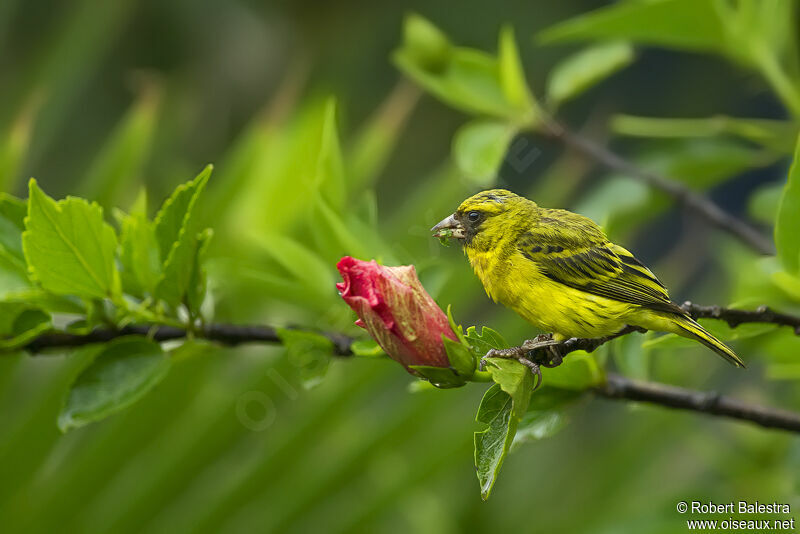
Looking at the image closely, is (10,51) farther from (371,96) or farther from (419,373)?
(419,373)

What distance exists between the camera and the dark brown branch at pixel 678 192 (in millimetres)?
825

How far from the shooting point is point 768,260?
80 centimetres

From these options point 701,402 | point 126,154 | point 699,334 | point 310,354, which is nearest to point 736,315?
point 699,334

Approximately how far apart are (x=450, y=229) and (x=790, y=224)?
9.8 inches

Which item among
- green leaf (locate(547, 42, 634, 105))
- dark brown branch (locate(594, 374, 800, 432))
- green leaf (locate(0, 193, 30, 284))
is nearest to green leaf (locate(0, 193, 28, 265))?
green leaf (locate(0, 193, 30, 284))

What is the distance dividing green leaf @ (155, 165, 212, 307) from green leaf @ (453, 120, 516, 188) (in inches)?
12.4

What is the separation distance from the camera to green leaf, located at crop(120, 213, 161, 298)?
64 cm

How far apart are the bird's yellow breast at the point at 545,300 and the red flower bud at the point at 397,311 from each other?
0.28ft

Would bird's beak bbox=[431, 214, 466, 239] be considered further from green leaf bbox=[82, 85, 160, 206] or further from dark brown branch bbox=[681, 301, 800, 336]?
green leaf bbox=[82, 85, 160, 206]

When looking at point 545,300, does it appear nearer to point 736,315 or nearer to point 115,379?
point 736,315

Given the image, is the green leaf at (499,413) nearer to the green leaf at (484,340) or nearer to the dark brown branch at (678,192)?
the green leaf at (484,340)

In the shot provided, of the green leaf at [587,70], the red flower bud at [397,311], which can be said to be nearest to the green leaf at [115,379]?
the red flower bud at [397,311]

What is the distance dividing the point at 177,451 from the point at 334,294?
48 cm

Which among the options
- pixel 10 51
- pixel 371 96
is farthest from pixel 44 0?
pixel 371 96
